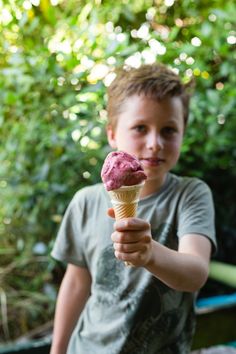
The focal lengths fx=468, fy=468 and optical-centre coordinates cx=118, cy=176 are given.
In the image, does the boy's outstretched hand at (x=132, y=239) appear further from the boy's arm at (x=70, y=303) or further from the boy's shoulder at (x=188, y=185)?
the boy's arm at (x=70, y=303)

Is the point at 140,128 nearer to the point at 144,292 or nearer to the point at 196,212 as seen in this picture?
the point at 196,212

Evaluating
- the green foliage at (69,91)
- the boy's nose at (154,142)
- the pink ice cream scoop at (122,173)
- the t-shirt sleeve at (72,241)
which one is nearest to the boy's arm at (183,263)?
the pink ice cream scoop at (122,173)

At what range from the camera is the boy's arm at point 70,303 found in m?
1.39

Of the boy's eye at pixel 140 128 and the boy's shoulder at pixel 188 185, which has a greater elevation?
the boy's eye at pixel 140 128

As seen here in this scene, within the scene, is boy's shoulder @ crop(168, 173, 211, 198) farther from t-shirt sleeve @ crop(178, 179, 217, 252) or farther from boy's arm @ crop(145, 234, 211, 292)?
boy's arm @ crop(145, 234, 211, 292)

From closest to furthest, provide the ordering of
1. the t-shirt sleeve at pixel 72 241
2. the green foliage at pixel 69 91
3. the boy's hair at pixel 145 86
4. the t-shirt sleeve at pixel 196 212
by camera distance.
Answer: the t-shirt sleeve at pixel 196 212 < the boy's hair at pixel 145 86 < the t-shirt sleeve at pixel 72 241 < the green foliage at pixel 69 91

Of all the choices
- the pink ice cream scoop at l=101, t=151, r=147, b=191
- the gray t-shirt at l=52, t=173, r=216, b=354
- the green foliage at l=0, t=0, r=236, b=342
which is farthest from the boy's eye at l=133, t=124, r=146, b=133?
the green foliage at l=0, t=0, r=236, b=342

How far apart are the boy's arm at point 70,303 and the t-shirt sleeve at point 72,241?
0.04 metres

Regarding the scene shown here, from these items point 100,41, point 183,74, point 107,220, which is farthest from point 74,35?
point 107,220

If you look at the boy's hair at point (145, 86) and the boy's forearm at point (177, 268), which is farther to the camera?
the boy's hair at point (145, 86)

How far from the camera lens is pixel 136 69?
1.37 meters

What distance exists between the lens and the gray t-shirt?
46.9 inches

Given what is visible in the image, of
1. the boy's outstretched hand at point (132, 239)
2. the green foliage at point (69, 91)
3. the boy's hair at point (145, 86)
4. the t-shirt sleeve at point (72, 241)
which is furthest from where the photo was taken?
the green foliage at point (69, 91)

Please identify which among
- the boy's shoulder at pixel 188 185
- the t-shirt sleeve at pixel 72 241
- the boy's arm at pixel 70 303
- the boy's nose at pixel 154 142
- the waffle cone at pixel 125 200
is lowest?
the boy's arm at pixel 70 303
